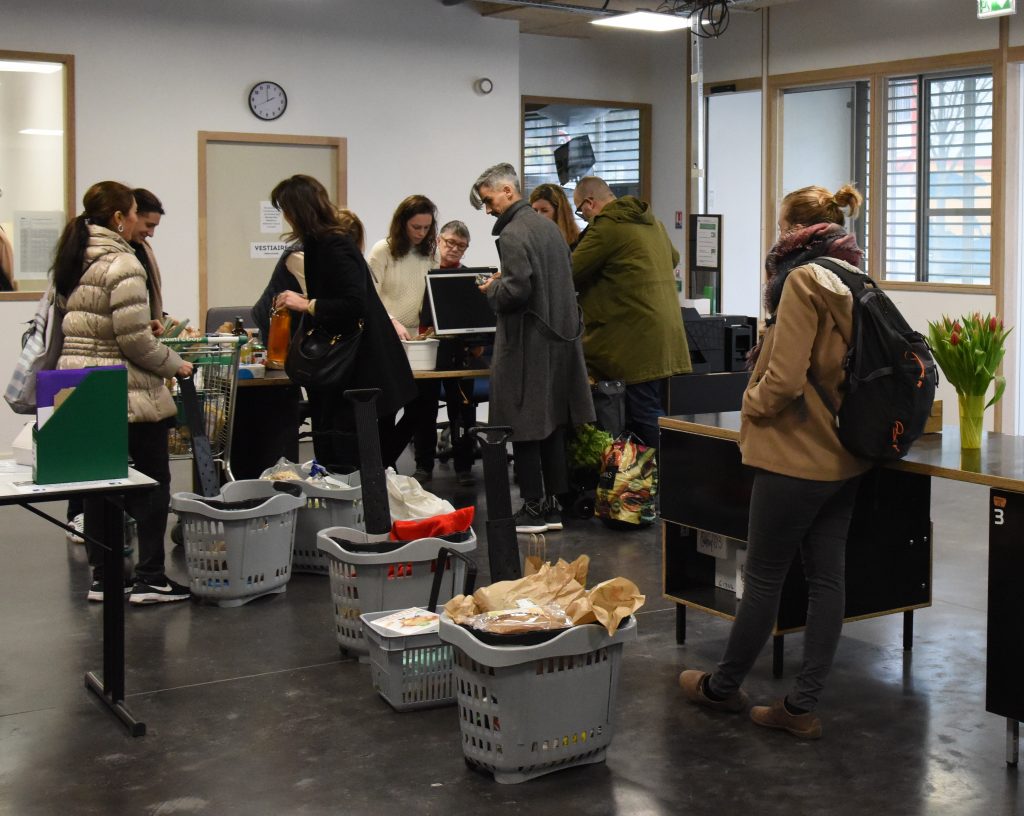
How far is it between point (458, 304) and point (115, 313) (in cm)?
234

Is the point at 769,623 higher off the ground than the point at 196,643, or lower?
higher

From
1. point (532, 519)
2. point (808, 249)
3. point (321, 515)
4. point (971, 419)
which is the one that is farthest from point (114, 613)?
A: point (532, 519)

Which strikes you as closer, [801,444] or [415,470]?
[801,444]

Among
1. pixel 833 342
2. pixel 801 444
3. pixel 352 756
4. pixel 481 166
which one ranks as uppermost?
pixel 481 166

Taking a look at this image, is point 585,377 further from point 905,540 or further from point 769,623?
point 769,623

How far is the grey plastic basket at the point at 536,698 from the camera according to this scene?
303 centimetres

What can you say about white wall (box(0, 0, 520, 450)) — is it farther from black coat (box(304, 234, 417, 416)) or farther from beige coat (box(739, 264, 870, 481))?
beige coat (box(739, 264, 870, 481))

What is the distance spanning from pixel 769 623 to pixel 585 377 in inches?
101

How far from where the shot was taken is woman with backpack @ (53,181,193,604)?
172 inches

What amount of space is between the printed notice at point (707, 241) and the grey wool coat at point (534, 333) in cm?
283

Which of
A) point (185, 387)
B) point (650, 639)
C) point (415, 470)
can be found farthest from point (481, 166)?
point (650, 639)

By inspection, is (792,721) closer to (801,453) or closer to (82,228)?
(801,453)

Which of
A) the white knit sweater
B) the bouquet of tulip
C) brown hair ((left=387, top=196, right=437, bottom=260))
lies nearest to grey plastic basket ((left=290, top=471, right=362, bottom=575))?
the white knit sweater

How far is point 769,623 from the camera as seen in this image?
3387mm
